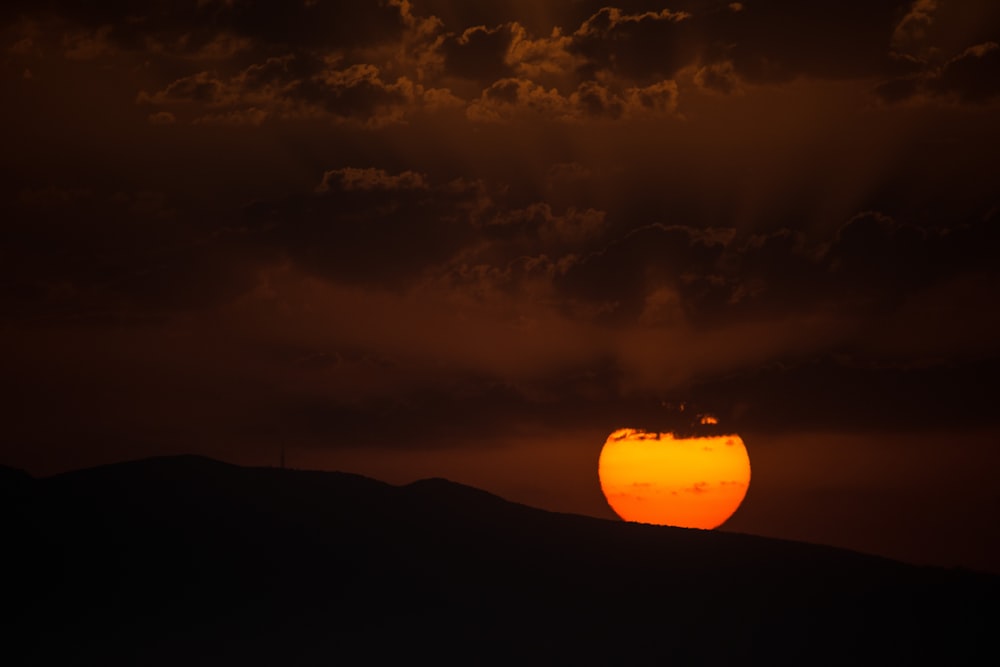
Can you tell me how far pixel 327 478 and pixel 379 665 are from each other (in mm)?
33167

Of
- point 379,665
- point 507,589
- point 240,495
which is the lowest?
point 379,665

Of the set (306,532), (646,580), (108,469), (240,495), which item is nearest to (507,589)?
(646,580)

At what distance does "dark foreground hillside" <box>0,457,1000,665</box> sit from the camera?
91562 mm

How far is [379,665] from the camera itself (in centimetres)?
9000

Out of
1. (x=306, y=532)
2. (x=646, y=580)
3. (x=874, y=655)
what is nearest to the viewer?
(x=874, y=655)

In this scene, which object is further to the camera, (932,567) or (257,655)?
(932,567)

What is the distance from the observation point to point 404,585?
338 ft

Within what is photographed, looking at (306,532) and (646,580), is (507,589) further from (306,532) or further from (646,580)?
(306,532)

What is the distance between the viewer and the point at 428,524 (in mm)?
114062

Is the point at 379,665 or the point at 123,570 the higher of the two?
the point at 123,570

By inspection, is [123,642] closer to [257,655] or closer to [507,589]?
[257,655]

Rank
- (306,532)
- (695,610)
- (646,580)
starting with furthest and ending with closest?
(306,532) → (646,580) → (695,610)

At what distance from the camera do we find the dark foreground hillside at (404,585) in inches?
3605

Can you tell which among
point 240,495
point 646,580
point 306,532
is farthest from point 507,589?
point 240,495
